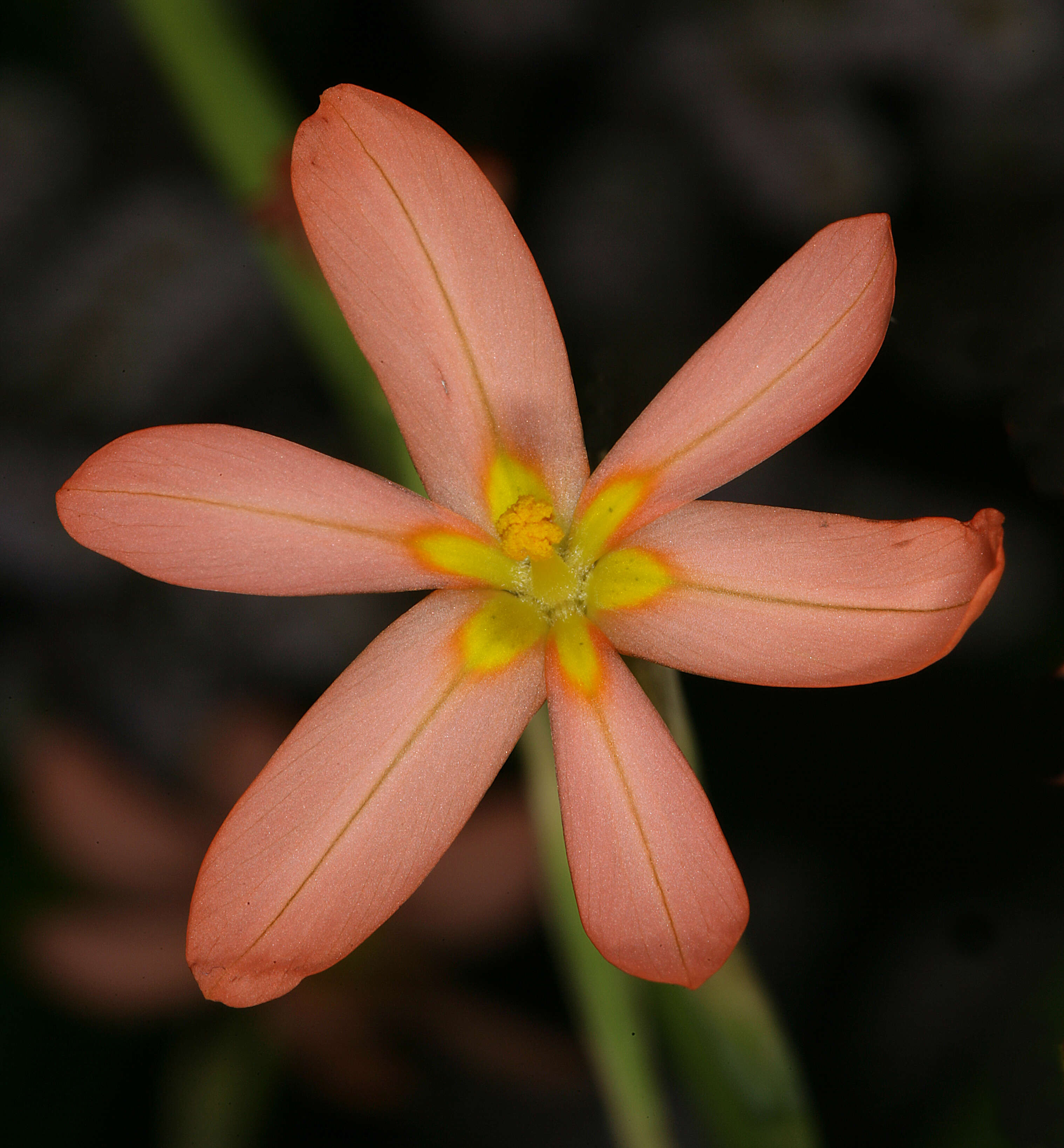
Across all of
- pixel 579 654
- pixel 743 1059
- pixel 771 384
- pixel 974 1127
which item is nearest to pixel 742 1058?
pixel 743 1059

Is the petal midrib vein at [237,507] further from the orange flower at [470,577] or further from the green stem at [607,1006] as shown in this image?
the green stem at [607,1006]

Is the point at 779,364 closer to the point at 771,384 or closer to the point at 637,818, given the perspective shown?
the point at 771,384

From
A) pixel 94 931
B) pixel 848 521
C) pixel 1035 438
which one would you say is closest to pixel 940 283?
pixel 1035 438

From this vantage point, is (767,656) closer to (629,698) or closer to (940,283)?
(629,698)

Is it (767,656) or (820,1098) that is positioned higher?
(767,656)

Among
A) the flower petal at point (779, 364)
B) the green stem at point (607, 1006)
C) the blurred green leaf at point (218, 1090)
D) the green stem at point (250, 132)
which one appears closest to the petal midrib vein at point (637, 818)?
the flower petal at point (779, 364)
